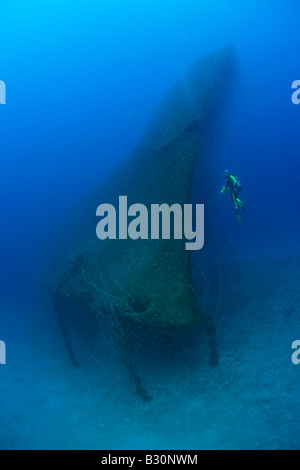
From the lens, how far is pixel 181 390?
6598 millimetres

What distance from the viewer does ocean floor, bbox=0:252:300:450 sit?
5289 millimetres

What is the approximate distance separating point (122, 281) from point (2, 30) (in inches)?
3731

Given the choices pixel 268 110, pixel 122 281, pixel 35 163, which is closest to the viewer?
pixel 122 281

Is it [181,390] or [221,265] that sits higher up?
[221,265]

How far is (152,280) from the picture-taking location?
6.05m

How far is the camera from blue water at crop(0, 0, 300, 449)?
5.87 meters

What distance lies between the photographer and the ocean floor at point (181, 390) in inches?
208

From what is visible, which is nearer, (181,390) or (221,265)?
(181,390)

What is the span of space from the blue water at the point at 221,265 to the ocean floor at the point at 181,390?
32 mm

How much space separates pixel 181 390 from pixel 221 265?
6.63m

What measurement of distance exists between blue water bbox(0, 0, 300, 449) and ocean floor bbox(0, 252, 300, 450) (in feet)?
0.10
